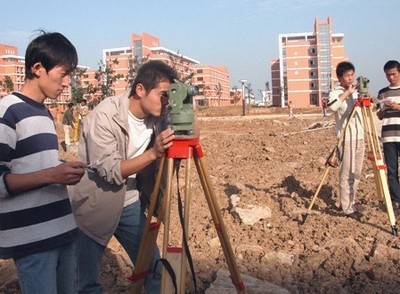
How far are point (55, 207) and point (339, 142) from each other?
3.58 metres

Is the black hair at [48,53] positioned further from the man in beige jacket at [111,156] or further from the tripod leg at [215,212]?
the tripod leg at [215,212]

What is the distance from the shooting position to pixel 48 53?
1908mm

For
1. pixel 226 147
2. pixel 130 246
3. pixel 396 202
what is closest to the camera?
pixel 130 246

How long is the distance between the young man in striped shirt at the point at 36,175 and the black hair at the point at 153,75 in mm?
467

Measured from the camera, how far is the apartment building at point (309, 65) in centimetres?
7288

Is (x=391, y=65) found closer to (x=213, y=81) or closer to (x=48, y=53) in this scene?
(x=48, y=53)

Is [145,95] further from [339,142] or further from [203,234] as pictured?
[339,142]

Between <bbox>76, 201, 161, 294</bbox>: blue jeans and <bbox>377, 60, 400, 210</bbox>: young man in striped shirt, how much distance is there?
11.7 ft

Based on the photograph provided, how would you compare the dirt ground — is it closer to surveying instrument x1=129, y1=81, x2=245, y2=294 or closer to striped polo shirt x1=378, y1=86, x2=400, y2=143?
striped polo shirt x1=378, y1=86, x2=400, y2=143

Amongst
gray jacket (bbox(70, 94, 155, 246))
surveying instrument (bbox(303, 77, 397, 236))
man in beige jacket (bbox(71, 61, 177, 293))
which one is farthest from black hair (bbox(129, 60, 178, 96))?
surveying instrument (bbox(303, 77, 397, 236))

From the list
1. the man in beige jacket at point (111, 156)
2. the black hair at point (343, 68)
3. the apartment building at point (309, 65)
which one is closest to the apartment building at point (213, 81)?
the apartment building at point (309, 65)

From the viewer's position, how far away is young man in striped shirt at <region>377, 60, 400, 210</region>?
5211mm

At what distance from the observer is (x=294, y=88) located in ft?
242

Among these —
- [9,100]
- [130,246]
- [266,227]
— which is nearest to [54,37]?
[9,100]
